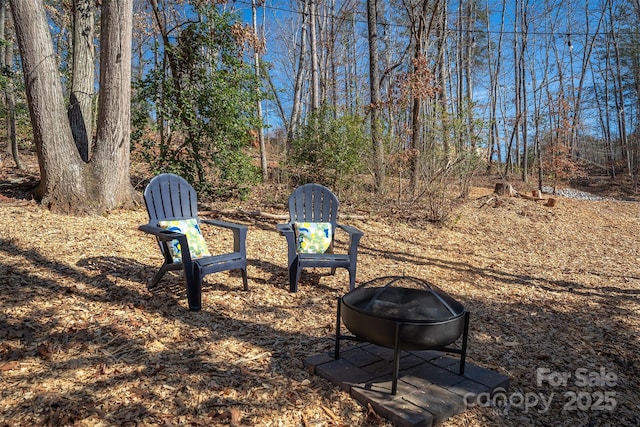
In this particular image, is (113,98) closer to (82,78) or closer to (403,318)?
(82,78)

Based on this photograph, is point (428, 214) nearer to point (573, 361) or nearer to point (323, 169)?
point (323, 169)

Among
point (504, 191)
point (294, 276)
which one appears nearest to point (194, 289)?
point (294, 276)

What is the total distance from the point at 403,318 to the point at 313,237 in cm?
196

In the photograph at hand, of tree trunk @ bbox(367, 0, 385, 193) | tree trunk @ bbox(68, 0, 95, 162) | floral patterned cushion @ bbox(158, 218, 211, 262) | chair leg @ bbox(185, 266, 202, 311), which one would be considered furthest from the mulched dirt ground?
tree trunk @ bbox(367, 0, 385, 193)

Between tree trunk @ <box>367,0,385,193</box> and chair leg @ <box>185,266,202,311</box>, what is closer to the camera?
chair leg @ <box>185,266,202,311</box>

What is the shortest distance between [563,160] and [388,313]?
41.6ft

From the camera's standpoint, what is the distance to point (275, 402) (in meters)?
1.97

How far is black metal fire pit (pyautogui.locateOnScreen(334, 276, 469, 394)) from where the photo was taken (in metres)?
1.97

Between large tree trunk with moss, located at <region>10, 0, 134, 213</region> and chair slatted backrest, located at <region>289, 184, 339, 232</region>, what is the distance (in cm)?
256

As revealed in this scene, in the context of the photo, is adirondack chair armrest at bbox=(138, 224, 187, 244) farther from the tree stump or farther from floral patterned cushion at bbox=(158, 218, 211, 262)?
the tree stump

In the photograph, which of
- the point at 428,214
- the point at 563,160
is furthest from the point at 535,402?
the point at 563,160

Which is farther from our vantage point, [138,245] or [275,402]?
[138,245]

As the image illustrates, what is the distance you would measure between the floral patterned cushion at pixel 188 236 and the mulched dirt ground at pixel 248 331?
12.4 inches

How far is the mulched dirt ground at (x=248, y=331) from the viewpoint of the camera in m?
1.93
